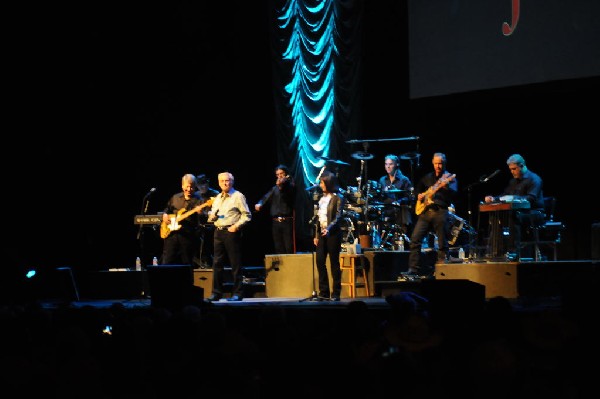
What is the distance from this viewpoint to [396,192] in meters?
14.7

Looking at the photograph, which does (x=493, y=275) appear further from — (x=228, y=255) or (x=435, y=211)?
(x=228, y=255)

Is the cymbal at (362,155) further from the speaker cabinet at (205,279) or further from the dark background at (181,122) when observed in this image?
the speaker cabinet at (205,279)

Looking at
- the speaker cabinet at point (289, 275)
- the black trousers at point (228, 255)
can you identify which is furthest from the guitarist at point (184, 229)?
the speaker cabinet at point (289, 275)

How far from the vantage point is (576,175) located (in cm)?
1481

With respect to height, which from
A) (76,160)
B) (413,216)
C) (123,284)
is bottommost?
(123,284)

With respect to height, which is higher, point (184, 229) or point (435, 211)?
point (435, 211)

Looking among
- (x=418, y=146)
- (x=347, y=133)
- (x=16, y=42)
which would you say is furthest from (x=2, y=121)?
(x=418, y=146)

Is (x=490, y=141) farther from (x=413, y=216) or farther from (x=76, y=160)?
(x=76, y=160)

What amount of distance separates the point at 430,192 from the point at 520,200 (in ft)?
5.48

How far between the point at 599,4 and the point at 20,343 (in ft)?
34.9

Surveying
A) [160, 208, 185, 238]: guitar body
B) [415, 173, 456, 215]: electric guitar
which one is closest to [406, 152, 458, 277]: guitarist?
[415, 173, 456, 215]: electric guitar

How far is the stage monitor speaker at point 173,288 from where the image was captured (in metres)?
8.67

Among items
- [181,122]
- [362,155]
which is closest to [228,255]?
[362,155]

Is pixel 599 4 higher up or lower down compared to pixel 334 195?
higher up
